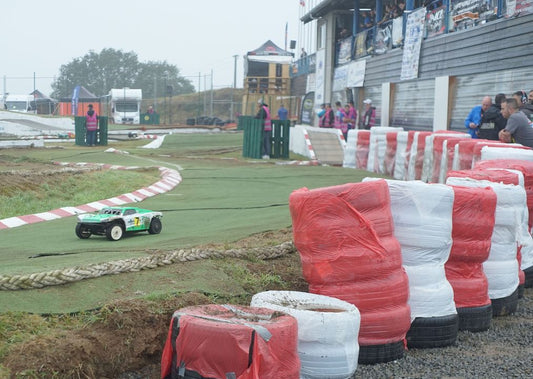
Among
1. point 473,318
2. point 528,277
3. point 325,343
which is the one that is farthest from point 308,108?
point 325,343

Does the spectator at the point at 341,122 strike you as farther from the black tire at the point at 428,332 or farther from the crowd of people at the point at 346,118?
the black tire at the point at 428,332

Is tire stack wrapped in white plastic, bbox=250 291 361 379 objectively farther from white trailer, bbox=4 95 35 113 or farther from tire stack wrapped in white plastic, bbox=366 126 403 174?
white trailer, bbox=4 95 35 113

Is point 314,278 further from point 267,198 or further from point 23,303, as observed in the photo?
point 267,198

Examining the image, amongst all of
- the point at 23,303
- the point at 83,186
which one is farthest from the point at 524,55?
the point at 23,303

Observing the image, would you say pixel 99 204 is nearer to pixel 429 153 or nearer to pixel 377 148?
pixel 429 153

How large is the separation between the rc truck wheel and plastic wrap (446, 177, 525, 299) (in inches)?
155

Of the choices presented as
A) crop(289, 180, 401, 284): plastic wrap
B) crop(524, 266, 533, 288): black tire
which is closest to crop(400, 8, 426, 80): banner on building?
crop(524, 266, 533, 288): black tire

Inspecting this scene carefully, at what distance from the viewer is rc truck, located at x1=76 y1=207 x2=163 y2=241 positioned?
353 inches

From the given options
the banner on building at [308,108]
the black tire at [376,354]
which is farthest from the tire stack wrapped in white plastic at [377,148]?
the banner on building at [308,108]

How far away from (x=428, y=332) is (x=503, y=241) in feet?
5.68

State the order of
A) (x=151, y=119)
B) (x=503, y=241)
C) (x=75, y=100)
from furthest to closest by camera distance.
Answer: (x=151, y=119), (x=75, y=100), (x=503, y=241)

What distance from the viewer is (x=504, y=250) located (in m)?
7.61

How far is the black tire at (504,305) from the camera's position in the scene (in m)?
7.47

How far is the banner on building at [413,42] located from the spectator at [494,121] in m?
10.8
